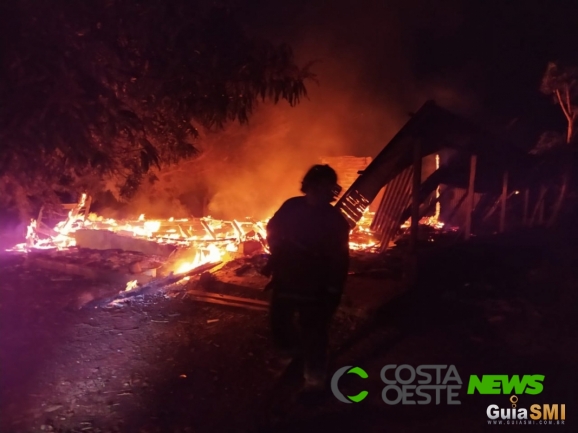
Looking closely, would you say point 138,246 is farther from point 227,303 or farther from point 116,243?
point 227,303

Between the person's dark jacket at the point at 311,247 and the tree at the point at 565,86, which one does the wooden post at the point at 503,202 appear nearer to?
the tree at the point at 565,86

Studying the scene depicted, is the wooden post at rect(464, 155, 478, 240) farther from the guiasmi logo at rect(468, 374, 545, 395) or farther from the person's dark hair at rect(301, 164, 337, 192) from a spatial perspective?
the person's dark hair at rect(301, 164, 337, 192)

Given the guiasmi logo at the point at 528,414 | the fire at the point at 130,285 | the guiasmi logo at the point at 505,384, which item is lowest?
the guiasmi logo at the point at 528,414

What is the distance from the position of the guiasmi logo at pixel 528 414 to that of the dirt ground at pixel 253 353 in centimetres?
7

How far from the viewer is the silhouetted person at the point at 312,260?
12.4ft

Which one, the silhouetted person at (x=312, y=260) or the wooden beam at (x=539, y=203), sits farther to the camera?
the wooden beam at (x=539, y=203)

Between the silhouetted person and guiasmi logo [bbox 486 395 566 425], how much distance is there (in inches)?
56.5

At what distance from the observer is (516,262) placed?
848 centimetres

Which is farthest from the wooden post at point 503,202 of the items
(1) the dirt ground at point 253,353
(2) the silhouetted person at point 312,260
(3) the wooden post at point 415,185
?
(2) the silhouetted person at point 312,260

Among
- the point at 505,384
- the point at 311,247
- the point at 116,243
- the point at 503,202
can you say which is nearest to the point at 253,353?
the point at 311,247

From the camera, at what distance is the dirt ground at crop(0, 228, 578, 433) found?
3.76 metres

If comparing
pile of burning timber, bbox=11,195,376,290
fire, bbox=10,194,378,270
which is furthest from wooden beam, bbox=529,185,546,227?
pile of burning timber, bbox=11,195,376,290

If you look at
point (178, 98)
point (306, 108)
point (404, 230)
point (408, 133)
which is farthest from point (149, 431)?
point (306, 108)

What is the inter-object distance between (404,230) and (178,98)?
6990 mm
